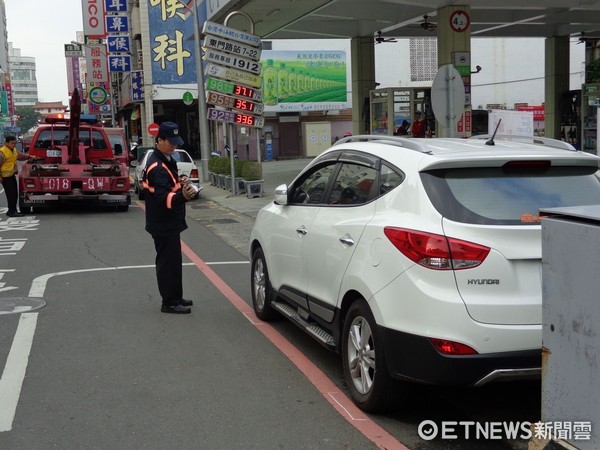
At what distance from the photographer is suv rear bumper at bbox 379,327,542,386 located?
409 cm

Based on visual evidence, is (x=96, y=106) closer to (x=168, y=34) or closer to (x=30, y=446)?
(x=168, y=34)

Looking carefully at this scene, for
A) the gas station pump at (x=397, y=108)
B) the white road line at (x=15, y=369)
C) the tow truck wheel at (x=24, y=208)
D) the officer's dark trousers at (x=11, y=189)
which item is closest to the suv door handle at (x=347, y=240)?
the white road line at (x=15, y=369)

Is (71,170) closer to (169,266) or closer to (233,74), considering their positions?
(233,74)

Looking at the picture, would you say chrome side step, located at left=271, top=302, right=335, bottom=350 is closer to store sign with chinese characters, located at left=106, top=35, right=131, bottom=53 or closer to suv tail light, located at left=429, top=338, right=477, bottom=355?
suv tail light, located at left=429, top=338, right=477, bottom=355

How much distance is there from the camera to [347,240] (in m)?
4.95

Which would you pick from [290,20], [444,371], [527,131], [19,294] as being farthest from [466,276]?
[290,20]

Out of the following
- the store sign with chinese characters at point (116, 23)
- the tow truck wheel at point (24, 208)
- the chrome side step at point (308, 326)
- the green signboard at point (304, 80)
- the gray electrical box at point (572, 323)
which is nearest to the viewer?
the gray electrical box at point (572, 323)

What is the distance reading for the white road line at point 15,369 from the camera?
4.86 m

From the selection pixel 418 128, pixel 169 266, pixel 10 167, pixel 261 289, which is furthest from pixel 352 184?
pixel 418 128

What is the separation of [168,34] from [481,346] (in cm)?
4252

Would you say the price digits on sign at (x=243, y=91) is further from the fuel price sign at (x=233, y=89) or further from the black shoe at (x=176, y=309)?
the black shoe at (x=176, y=309)

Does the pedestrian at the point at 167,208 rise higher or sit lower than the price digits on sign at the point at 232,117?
lower

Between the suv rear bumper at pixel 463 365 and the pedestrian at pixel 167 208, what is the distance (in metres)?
3.32

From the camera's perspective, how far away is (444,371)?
4121 mm
